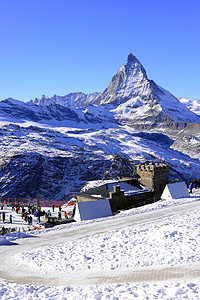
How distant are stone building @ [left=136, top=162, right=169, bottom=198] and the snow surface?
52.6ft

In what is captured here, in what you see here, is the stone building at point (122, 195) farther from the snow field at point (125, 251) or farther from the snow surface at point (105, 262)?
the snow field at point (125, 251)

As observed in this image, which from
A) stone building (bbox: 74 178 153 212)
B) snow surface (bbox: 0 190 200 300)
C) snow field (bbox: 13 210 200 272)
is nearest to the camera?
snow surface (bbox: 0 190 200 300)

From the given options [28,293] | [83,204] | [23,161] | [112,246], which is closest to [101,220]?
[83,204]

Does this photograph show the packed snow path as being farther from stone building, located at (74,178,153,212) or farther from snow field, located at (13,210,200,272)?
stone building, located at (74,178,153,212)

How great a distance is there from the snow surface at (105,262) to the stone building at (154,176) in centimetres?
1605

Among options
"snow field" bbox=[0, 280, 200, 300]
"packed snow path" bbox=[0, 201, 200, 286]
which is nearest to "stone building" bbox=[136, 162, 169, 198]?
"packed snow path" bbox=[0, 201, 200, 286]

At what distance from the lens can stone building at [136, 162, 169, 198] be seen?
131 ft

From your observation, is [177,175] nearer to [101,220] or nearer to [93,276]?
[101,220]

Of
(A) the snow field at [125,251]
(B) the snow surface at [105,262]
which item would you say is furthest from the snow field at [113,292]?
(A) the snow field at [125,251]

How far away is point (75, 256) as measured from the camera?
16.7 m

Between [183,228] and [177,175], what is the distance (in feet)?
571

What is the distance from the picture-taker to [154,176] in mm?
39906

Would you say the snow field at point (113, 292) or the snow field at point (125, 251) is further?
the snow field at point (125, 251)

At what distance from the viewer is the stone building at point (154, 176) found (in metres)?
39.9
